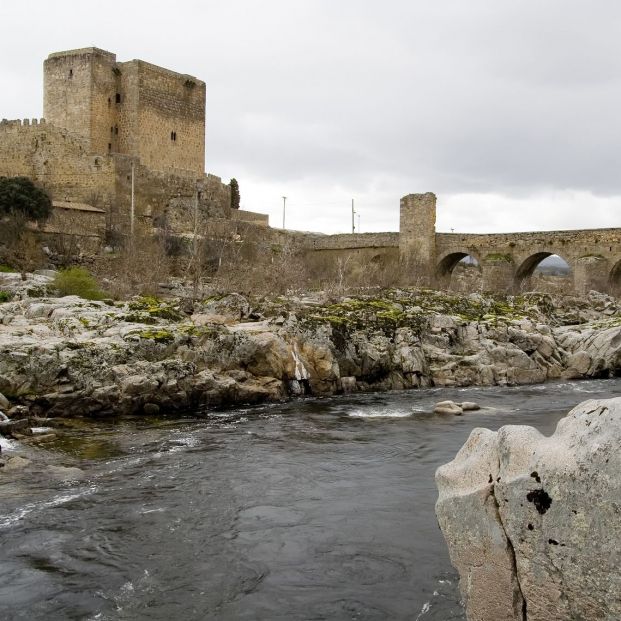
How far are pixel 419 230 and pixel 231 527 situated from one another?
33.6m

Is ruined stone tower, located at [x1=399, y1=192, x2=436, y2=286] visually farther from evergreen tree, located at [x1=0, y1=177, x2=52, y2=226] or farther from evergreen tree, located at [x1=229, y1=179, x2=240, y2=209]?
evergreen tree, located at [x1=0, y1=177, x2=52, y2=226]

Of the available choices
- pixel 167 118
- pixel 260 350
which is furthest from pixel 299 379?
pixel 167 118

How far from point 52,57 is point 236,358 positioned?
29230 mm

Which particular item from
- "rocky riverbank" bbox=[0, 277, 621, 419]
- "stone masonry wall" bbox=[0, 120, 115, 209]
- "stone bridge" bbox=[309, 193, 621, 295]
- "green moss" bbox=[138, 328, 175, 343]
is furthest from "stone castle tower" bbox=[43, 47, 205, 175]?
"green moss" bbox=[138, 328, 175, 343]

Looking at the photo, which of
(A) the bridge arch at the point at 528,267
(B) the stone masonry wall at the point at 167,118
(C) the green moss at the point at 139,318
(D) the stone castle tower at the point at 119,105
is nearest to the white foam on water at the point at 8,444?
(C) the green moss at the point at 139,318

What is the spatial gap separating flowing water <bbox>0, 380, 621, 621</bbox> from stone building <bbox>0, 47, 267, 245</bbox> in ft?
80.7

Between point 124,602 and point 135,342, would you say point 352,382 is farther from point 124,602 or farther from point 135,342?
point 124,602

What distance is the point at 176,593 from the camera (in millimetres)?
5703

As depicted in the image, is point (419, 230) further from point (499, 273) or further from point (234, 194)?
point (234, 194)

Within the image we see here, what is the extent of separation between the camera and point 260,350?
624 inches

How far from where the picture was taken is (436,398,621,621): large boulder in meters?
3.59

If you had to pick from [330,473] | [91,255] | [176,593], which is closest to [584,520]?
[176,593]

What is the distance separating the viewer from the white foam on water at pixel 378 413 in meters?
13.7

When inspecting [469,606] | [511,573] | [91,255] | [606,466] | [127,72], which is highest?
[127,72]
